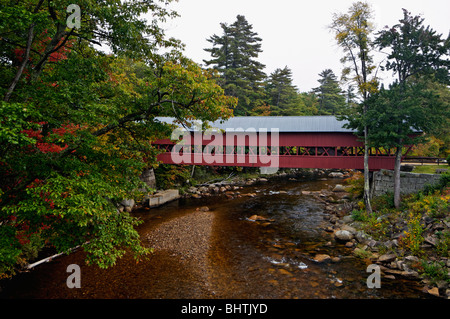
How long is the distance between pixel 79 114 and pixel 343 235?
12.1 metres

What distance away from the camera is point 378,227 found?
11781 mm

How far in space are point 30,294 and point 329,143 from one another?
18.2m

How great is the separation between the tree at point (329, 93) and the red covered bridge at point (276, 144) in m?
31.1

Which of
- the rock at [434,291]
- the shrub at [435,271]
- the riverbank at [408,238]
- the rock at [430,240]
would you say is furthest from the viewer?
the rock at [430,240]

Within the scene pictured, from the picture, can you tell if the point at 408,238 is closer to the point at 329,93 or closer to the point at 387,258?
the point at 387,258

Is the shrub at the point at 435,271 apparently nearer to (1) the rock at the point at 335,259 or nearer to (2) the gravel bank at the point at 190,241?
(1) the rock at the point at 335,259

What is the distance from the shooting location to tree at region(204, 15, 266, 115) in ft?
115

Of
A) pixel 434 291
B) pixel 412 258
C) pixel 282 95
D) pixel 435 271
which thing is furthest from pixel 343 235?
pixel 282 95

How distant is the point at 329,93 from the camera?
5047 centimetres

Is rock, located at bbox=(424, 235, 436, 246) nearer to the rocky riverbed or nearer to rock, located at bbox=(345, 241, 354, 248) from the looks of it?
the rocky riverbed

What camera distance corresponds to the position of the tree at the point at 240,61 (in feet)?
115

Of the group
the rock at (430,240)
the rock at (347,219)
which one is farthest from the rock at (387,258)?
the rock at (347,219)

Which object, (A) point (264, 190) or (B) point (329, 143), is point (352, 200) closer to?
(B) point (329, 143)

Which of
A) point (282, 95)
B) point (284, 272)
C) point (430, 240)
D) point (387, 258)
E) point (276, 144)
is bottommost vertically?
point (284, 272)
